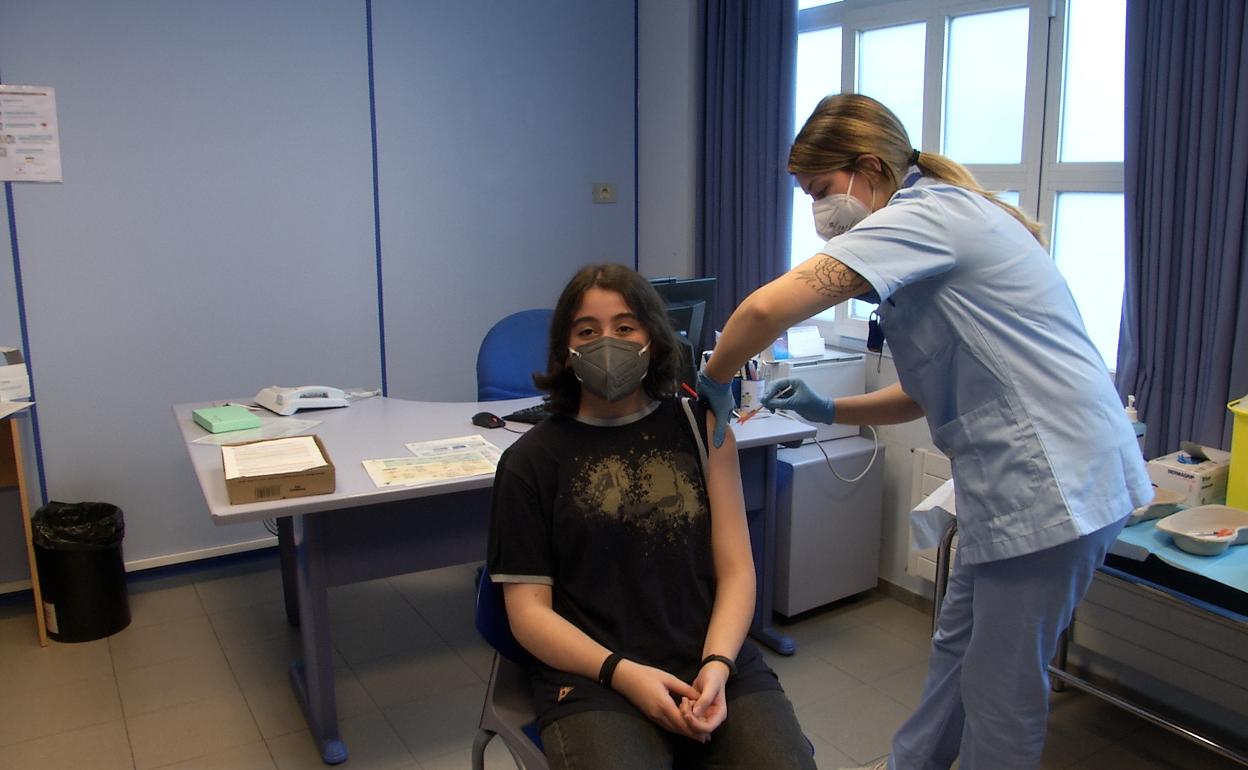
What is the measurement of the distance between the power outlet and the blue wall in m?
0.06

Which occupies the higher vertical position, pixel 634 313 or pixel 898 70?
pixel 898 70

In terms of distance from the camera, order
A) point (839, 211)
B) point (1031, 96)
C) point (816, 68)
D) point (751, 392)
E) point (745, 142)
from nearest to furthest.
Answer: point (839, 211)
point (1031, 96)
point (751, 392)
point (816, 68)
point (745, 142)

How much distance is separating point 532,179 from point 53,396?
2.00 m

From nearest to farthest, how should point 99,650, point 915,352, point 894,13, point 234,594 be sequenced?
point 915,352, point 99,650, point 894,13, point 234,594

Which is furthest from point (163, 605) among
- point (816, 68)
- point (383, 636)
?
point (816, 68)

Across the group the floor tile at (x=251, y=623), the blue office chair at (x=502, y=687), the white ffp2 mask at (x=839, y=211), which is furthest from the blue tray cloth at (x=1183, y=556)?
the floor tile at (x=251, y=623)

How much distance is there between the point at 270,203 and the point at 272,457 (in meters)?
1.64

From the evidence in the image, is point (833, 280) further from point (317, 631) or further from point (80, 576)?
point (80, 576)

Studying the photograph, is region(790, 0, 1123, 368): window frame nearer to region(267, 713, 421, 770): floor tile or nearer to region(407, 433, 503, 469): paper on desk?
region(407, 433, 503, 469): paper on desk

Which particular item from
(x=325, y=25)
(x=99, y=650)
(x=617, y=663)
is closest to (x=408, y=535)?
(x=617, y=663)

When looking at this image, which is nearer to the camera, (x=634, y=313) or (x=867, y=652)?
(x=634, y=313)

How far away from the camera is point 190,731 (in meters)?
2.48

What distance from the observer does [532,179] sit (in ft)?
13.4

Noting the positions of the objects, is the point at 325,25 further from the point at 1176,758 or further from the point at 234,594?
the point at 1176,758
